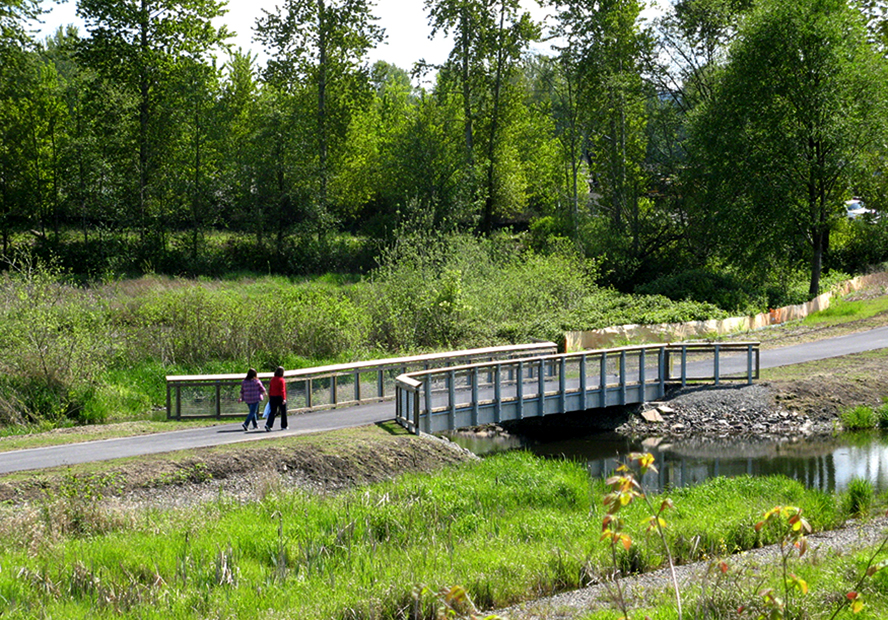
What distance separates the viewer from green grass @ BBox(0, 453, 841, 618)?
11273 mm

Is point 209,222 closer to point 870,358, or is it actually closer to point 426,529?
point 870,358

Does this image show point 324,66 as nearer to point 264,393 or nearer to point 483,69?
point 483,69

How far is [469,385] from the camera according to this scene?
21984 mm

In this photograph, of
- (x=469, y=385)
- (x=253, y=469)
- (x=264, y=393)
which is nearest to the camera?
(x=253, y=469)

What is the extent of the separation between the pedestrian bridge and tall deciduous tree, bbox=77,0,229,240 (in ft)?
79.8

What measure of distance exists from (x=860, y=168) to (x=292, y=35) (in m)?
28.8

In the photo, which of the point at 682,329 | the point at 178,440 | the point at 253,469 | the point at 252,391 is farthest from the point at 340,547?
the point at 682,329

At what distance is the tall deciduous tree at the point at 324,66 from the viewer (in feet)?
157

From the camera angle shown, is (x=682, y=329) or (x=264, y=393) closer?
(x=264, y=393)

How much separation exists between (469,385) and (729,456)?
22.7 ft

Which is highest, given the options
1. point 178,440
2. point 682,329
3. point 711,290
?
point 711,290

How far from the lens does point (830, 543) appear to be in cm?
1436

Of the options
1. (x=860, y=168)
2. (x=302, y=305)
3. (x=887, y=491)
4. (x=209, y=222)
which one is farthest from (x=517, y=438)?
(x=209, y=222)

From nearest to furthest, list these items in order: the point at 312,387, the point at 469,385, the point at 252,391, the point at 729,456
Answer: the point at 252,391 → the point at 469,385 → the point at 312,387 → the point at 729,456
